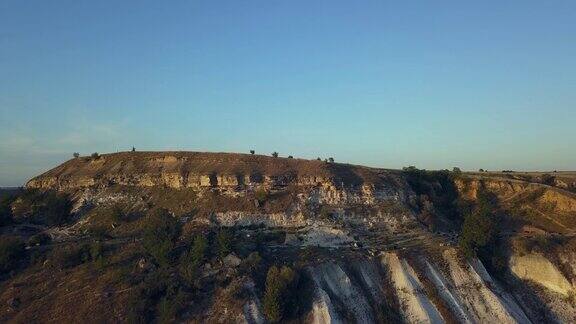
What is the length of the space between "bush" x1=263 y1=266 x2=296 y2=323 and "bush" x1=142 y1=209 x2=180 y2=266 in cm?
1159

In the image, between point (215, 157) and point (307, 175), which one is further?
point (215, 157)

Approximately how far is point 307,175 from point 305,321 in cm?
2613

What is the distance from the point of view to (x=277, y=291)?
156 feet

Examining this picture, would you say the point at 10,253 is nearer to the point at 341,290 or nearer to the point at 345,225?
the point at 341,290

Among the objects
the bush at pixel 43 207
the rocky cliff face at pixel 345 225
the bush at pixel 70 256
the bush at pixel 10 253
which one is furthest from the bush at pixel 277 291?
the bush at pixel 43 207

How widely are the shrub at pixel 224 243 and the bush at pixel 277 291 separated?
19.7 feet

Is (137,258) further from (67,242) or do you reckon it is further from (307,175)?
(307,175)

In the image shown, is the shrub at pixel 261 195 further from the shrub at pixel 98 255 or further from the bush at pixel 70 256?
the bush at pixel 70 256

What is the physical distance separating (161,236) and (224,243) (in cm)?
745

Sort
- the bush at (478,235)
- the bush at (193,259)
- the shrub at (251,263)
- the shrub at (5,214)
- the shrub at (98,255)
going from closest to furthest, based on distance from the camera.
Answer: the bush at (193,259) → the shrub at (251,263) → the shrub at (98,255) → the bush at (478,235) → the shrub at (5,214)

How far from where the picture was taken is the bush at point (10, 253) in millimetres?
55922

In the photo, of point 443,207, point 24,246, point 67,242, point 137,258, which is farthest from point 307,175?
point 24,246

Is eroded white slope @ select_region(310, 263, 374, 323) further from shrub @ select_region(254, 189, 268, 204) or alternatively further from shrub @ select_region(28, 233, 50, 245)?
shrub @ select_region(28, 233, 50, 245)

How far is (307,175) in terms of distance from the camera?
232 ft
